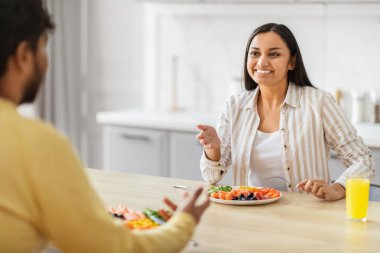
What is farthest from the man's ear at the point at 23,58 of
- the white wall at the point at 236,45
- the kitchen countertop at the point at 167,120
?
the white wall at the point at 236,45

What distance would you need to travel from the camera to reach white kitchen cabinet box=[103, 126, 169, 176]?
12.6 ft

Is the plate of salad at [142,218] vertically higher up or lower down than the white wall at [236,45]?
lower down

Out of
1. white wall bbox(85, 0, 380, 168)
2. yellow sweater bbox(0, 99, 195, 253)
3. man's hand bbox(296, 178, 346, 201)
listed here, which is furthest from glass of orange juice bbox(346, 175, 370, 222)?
white wall bbox(85, 0, 380, 168)

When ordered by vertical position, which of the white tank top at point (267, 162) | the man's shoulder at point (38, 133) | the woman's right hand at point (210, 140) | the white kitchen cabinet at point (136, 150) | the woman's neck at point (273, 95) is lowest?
the white kitchen cabinet at point (136, 150)

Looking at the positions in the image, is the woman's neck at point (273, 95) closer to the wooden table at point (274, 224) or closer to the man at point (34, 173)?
the wooden table at point (274, 224)

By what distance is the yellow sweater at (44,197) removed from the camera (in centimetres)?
121

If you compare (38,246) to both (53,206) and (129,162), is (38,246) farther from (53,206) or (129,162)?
(129,162)

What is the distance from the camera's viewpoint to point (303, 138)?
2652 mm

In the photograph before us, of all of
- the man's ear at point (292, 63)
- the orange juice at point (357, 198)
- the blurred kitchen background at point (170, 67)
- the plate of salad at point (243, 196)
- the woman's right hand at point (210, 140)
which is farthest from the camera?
the blurred kitchen background at point (170, 67)

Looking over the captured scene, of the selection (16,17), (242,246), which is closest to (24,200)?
(16,17)

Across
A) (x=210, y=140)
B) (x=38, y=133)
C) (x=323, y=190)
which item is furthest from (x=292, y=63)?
(x=38, y=133)

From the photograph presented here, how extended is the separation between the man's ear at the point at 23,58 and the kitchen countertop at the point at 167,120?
7.82 ft

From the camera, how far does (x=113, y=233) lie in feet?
4.29

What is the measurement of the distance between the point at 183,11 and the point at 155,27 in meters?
0.23
